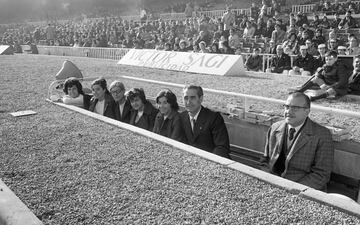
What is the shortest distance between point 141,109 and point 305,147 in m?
2.65

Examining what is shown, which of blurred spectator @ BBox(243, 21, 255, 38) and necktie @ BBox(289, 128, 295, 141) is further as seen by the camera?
blurred spectator @ BBox(243, 21, 255, 38)

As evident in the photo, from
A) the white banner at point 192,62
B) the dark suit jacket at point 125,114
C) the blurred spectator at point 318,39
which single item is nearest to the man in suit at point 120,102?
the dark suit jacket at point 125,114

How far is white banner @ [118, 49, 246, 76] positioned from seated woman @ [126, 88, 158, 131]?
5.66 m

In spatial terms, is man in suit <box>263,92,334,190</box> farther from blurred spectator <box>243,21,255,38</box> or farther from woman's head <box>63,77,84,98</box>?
blurred spectator <box>243,21,255,38</box>

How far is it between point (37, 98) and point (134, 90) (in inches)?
125

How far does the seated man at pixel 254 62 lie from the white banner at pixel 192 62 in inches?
58.8

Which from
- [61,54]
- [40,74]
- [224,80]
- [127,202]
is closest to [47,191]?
[127,202]

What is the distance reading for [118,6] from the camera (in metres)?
49.1

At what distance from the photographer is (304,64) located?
11258 millimetres

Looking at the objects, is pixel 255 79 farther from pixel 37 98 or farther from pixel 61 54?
pixel 61 54

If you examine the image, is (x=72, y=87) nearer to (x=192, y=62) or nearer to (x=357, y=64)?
(x=357, y=64)

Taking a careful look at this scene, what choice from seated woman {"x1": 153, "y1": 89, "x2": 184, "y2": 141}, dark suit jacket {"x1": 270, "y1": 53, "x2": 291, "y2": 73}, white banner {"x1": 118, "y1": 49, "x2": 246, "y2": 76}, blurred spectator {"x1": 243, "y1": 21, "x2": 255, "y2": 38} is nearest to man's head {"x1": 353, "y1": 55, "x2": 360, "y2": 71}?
white banner {"x1": 118, "y1": 49, "x2": 246, "y2": 76}

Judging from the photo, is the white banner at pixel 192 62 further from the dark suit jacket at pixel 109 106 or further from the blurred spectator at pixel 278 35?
the dark suit jacket at pixel 109 106

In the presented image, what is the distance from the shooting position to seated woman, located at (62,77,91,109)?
734cm
